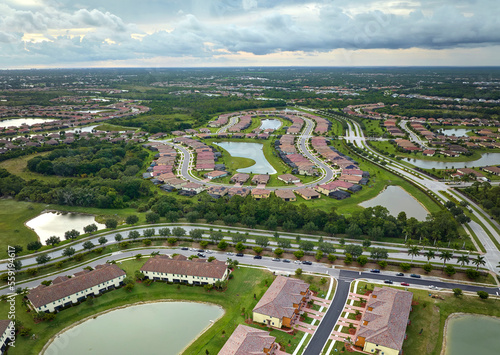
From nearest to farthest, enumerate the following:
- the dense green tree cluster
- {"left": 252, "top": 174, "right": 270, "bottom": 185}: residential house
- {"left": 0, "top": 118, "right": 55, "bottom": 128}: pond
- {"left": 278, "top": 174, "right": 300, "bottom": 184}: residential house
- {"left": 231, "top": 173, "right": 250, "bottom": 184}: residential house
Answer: {"left": 252, "top": 174, "right": 270, "bottom": 185}: residential house → {"left": 278, "top": 174, "right": 300, "bottom": 184}: residential house → {"left": 231, "top": 173, "right": 250, "bottom": 184}: residential house → the dense green tree cluster → {"left": 0, "top": 118, "right": 55, "bottom": 128}: pond

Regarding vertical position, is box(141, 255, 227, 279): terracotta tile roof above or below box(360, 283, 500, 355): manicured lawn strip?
above

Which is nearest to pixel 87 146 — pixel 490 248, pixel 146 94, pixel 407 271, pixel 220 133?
pixel 220 133

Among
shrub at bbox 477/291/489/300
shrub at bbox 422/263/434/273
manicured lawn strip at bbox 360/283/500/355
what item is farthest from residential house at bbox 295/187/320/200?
shrub at bbox 477/291/489/300

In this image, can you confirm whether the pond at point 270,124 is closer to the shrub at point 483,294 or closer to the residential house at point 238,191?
the residential house at point 238,191

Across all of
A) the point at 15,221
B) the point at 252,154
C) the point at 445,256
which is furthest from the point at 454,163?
the point at 15,221

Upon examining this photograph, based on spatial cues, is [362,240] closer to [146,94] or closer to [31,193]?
[31,193]

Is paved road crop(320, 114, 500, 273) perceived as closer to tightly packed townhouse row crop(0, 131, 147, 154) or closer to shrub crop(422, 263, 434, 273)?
shrub crop(422, 263, 434, 273)

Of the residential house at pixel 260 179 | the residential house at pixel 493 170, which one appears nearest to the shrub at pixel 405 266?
the residential house at pixel 260 179
